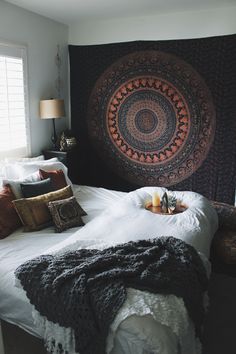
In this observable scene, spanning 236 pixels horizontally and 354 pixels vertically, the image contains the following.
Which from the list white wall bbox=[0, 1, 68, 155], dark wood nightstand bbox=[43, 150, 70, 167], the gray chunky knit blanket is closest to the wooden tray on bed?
the gray chunky knit blanket

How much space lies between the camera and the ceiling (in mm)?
3270

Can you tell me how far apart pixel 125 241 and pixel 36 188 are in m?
1.06

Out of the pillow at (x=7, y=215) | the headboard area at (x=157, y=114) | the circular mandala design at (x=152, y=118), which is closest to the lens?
the pillow at (x=7, y=215)

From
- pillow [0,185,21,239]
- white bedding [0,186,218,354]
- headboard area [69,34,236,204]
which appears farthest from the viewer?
headboard area [69,34,236,204]

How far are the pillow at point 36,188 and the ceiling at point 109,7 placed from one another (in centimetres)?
185

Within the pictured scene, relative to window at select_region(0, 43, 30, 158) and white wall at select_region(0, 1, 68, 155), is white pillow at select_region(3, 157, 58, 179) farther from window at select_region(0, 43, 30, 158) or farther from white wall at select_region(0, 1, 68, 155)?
white wall at select_region(0, 1, 68, 155)

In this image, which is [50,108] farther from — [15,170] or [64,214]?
[64,214]

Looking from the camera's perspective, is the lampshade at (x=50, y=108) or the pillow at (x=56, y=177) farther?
the lampshade at (x=50, y=108)

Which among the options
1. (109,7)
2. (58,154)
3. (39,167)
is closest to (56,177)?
(39,167)

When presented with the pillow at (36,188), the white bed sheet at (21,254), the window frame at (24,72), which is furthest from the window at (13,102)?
the white bed sheet at (21,254)

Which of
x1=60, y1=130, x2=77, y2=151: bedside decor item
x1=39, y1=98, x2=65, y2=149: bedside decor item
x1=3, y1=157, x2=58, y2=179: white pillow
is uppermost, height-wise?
x1=39, y1=98, x2=65, y2=149: bedside decor item

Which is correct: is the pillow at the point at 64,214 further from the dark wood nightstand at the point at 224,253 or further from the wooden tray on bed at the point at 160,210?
the dark wood nightstand at the point at 224,253

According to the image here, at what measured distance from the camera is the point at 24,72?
368 cm

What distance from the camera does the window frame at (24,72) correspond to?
3.38 m
